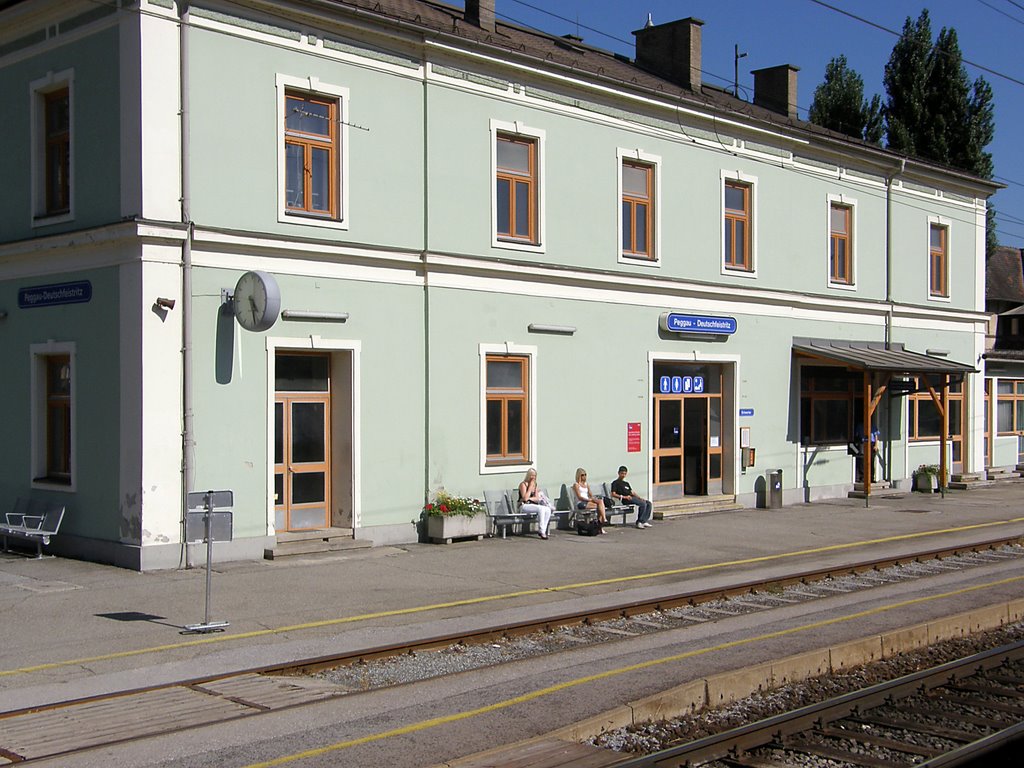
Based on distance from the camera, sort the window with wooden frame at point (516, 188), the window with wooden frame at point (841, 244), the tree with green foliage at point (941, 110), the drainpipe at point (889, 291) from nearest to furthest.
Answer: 1. the window with wooden frame at point (516, 188)
2. the window with wooden frame at point (841, 244)
3. the drainpipe at point (889, 291)
4. the tree with green foliage at point (941, 110)

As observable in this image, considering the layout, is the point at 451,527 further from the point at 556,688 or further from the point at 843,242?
the point at 843,242

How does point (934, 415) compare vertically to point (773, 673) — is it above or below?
above

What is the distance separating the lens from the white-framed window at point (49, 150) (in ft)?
53.7

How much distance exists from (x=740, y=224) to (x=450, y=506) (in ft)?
33.5

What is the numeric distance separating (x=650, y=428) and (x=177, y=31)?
37.5 ft

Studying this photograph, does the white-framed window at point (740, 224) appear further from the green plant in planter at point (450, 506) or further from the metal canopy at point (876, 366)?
the green plant in planter at point (450, 506)

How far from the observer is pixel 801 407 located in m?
25.7

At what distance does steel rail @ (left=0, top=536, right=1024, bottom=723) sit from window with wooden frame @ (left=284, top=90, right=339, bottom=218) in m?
7.73

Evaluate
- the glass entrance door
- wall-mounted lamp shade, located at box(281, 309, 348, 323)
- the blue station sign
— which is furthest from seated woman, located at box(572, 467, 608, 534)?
the blue station sign

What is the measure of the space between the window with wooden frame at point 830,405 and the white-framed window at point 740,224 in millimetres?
3243

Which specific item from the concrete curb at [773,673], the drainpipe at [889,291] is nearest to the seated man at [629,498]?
the concrete curb at [773,673]

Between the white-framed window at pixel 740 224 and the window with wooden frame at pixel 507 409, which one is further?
the white-framed window at pixel 740 224

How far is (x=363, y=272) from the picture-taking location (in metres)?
17.1

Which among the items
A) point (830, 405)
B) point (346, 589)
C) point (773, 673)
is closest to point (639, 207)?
point (830, 405)
